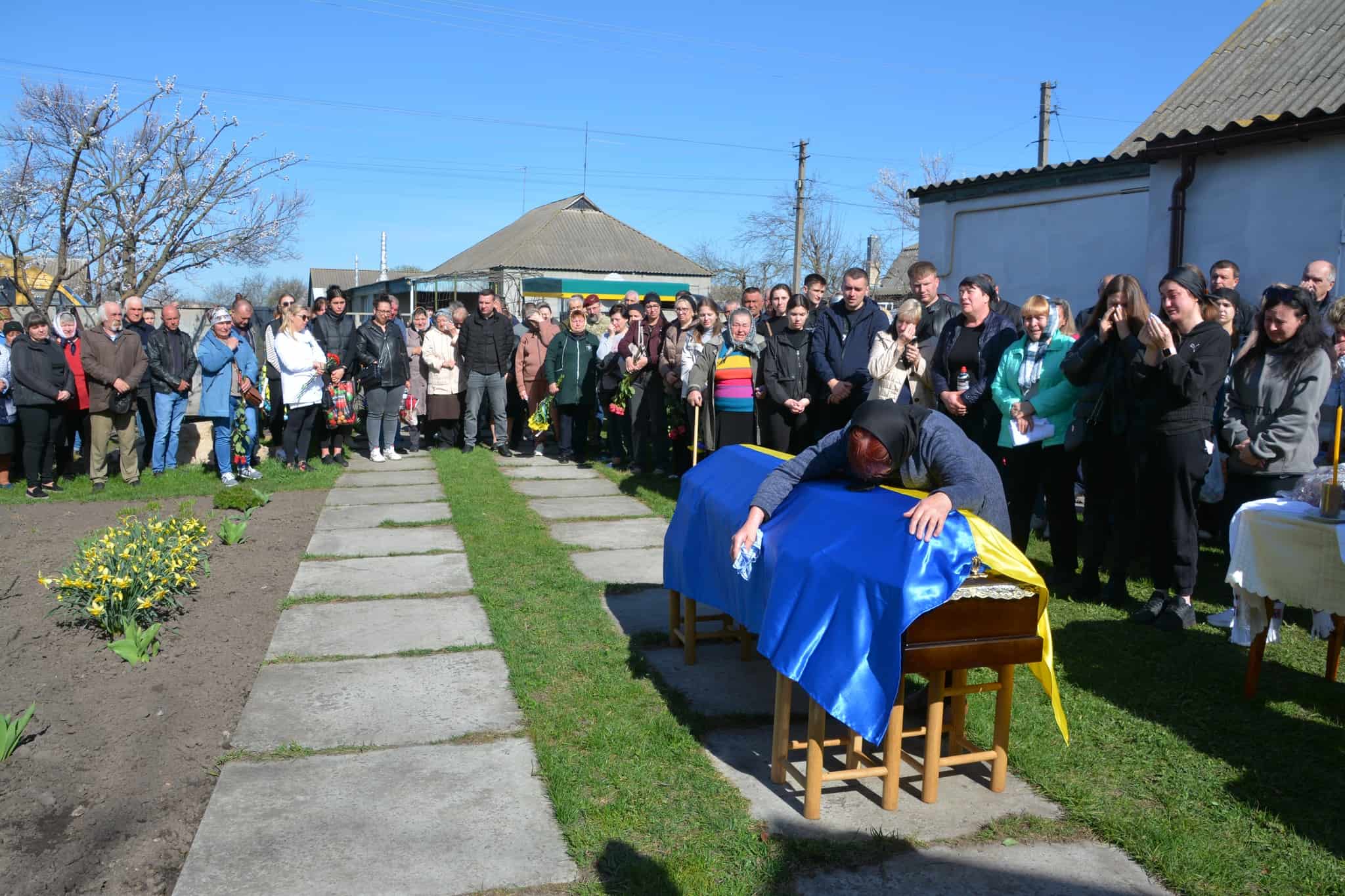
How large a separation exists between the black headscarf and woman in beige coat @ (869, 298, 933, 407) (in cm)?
362

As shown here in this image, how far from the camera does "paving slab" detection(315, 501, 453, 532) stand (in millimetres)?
9172

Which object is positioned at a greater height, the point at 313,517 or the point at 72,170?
the point at 72,170

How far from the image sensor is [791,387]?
9.00m

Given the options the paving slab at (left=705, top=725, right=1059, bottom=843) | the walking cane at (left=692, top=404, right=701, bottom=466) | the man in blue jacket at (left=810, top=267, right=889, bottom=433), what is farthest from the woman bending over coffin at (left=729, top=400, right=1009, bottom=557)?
the walking cane at (left=692, top=404, right=701, bottom=466)

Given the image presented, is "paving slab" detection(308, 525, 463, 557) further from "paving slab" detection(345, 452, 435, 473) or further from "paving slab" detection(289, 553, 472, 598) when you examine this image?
"paving slab" detection(345, 452, 435, 473)

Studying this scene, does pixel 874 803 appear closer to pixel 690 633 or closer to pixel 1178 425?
pixel 690 633

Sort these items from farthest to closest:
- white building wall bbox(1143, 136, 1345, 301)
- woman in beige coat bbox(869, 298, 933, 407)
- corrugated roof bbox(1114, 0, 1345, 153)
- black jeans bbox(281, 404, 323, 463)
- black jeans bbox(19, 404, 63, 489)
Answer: black jeans bbox(281, 404, 323, 463) → corrugated roof bbox(1114, 0, 1345, 153) → black jeans bbox(19, 404, 63, 489) → white building wall bbox(1143, 136, 1345, 301) → woman in beige coat bbox(869, 298, 933, 407)

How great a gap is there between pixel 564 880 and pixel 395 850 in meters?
0.62

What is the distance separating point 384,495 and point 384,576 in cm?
337

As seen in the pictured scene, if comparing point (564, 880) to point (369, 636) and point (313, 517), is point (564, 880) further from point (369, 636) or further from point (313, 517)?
point (313, 517)

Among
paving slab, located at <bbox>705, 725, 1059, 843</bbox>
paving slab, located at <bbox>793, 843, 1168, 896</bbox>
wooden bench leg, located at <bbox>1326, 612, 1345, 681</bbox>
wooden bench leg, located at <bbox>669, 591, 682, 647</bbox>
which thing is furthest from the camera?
wooden bench leg, located at <bbox>669, 591, 682, 647</bbox>

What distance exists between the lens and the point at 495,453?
13.4 metres

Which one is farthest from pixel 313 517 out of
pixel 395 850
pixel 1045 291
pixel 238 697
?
pixel 1045 291

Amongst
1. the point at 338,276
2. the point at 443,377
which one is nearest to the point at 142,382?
the point at 443,377
